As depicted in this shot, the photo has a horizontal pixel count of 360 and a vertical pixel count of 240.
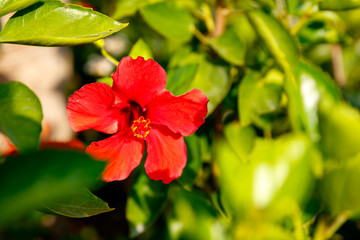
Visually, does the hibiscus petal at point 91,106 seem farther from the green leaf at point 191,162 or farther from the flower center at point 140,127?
the green leaf at point 191,162

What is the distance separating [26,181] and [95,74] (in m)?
2.49

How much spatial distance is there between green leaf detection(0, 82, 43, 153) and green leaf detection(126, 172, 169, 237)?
411mm

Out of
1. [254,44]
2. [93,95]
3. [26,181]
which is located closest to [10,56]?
[254,44]

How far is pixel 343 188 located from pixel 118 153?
550mm

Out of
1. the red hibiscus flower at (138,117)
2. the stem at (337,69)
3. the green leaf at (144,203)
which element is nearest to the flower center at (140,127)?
the red hibiscus flower at (138,117)

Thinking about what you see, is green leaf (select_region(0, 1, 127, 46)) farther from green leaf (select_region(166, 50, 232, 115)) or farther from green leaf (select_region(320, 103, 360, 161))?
green leaf (select_region(320, 103, 360, 161))

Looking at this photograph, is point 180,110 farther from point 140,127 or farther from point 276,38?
point 276,38

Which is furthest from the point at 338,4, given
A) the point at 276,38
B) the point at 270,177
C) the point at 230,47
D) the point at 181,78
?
the point at 270,177

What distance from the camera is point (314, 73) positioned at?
38.8 inches

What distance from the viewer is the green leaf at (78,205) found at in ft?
2.23

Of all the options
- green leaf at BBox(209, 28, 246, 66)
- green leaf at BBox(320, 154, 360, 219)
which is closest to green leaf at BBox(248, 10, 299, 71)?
green leaf at BBox(209, 28, 246, 66)

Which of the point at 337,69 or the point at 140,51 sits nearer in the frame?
the point at 140,51

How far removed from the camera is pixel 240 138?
1.11m

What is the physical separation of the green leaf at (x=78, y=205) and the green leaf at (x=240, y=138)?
0.51 metres
